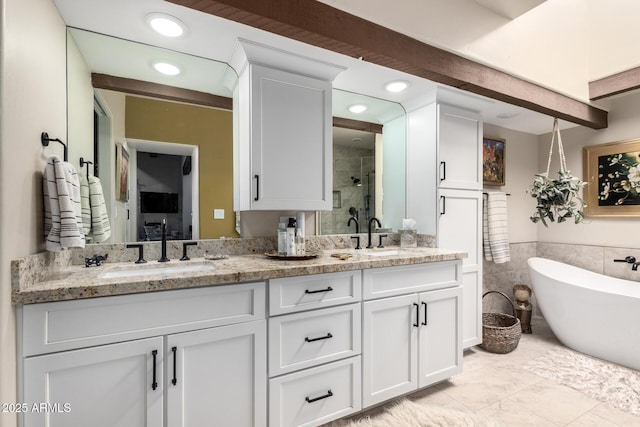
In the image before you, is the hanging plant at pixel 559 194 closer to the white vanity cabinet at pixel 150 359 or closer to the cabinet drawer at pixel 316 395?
the cabinet drawer at pixel 316 395

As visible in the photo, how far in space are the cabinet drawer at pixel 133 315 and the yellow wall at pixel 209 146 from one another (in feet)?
2.27

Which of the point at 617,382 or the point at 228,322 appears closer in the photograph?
the point at 228,322

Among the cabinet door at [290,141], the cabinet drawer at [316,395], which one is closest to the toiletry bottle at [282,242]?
the cabinet door at [290,141]

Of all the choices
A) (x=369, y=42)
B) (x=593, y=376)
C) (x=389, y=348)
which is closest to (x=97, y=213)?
(x=369, y=42)

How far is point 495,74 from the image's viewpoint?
2.20 meters

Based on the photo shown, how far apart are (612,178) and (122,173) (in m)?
4.40

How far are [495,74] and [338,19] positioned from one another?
1.35 meters

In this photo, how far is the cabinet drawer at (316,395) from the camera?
1.53 meters

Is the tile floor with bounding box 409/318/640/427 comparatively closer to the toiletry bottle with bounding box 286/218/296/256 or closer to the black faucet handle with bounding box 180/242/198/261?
the toiletry bottle with bounding box 286/218/296/256

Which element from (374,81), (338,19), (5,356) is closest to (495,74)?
(374,81)

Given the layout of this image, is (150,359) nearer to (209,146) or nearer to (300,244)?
(300,244)

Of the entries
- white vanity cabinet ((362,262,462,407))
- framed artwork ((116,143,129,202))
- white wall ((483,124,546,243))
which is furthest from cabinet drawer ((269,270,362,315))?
white wall ((483,124,546,243))

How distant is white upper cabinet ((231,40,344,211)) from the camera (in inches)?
73.0

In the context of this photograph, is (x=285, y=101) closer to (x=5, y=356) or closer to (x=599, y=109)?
(x=5, y=356)
